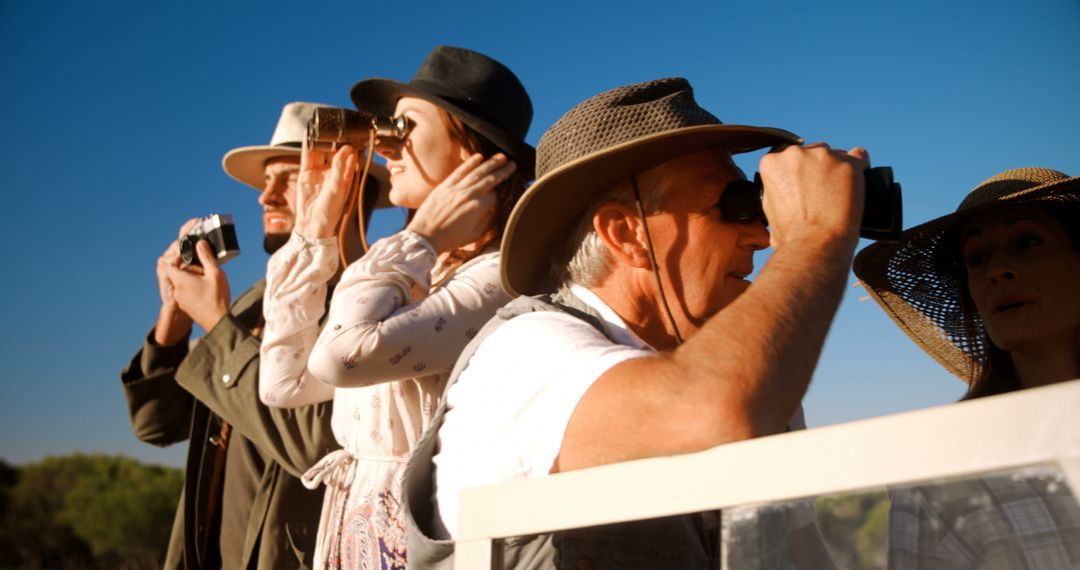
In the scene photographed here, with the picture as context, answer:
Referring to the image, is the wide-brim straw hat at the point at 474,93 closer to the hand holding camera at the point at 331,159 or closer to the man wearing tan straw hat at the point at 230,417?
the hand holding camera at the point at 331,159

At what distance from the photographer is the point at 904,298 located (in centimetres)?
263

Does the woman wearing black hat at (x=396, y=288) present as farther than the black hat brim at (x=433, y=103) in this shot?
No

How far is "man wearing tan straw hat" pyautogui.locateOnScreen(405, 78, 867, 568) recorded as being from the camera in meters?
1.09

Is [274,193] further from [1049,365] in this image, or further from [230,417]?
[1049,365]

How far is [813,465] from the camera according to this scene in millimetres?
731

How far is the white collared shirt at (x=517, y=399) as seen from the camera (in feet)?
3.89

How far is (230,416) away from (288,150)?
1.28 metres

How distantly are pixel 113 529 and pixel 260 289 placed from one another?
55.0 feet

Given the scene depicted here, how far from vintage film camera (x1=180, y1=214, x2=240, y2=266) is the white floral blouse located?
2.56 ft

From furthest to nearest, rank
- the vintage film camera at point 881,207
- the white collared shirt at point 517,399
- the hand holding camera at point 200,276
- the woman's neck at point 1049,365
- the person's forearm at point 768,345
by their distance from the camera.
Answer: the hand holding camera at point 200,276 < the woman's neck at point 1049,365 < the vintage film camera at point 881,207 < the white collared shirt at point 517,399 < the person's forearm at point 768,345

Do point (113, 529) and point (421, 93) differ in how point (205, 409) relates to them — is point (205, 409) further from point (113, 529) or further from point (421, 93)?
point (113, 529)

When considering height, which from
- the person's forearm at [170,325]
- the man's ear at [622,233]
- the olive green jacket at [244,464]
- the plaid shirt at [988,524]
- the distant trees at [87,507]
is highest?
the man's ear at [622,233]

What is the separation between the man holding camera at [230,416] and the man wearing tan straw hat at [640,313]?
1.15 metres

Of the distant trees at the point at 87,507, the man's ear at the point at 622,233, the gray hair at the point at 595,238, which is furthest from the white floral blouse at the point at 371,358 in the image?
the distant trees at the point at 87,507
